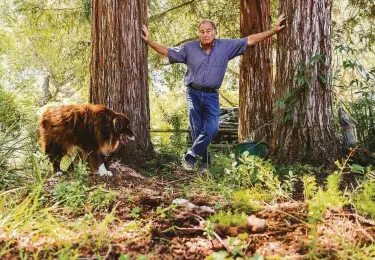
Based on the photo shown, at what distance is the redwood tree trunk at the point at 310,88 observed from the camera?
4.92m

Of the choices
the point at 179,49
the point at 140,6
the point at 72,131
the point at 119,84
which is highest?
the point at 140,6

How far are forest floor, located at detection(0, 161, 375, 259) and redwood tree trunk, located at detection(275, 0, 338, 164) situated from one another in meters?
2.22

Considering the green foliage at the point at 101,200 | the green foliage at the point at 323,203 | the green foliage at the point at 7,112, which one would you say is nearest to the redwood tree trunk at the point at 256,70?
the green foliage at the point at 7,112

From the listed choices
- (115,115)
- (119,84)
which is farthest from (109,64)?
(115,115)

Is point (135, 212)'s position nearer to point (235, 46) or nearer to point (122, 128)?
point (122, 128)

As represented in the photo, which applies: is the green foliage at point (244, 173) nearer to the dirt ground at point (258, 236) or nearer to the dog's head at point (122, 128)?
the dirt ground at point (258, 236)

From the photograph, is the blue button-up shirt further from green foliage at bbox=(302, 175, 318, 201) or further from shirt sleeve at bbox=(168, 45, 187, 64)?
green foliage at bbox=(302, 175, 318, 201)

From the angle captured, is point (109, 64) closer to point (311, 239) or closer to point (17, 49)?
point (311, 239)

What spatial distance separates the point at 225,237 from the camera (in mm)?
2373

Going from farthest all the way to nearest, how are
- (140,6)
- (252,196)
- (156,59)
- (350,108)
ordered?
1. (156,59)
2. (350,108)
3. (140,6)
4. (252,196)

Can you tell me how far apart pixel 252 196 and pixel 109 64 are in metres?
2.90

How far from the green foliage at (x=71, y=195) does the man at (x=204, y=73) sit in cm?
216

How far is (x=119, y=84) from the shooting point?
5.10 metres

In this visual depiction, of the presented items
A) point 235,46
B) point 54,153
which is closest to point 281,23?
point 235,46
